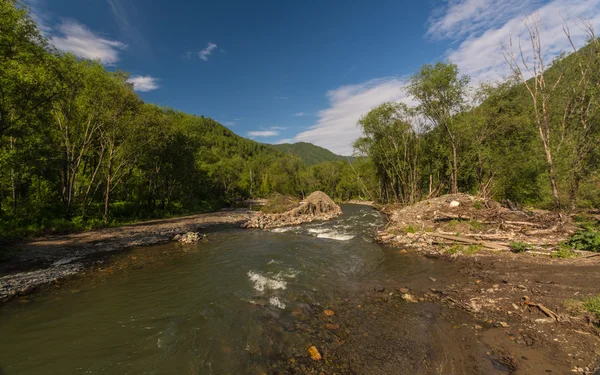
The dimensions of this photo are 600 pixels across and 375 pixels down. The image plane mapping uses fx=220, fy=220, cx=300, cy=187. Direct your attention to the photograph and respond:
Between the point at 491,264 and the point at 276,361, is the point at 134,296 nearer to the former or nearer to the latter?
the point at 276,361

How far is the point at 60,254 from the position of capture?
13812mm

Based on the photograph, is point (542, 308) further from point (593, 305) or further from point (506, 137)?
point (506, 137)

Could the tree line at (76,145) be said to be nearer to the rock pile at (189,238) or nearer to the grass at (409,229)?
the rock pile at (189,238)

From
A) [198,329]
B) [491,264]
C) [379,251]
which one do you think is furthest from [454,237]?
[198,329]

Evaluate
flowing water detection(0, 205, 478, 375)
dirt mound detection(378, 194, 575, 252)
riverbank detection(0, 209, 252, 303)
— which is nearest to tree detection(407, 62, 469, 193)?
dirt mound detection(378, 194, 575, 252)

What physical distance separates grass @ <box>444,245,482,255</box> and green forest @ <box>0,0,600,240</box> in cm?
824

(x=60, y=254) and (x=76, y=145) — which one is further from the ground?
(x=76, y=145)

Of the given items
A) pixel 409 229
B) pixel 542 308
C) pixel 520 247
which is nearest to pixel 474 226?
pixel 520 247

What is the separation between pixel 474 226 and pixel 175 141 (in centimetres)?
3575

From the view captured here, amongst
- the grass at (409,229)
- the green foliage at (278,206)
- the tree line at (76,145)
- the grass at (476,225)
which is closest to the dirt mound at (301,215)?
the green foliage at (278,206)

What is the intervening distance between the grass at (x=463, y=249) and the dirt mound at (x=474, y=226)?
0.32m

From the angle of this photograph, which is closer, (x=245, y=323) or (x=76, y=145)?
(x=245, y=323)

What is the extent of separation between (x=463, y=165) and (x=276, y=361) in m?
30.1

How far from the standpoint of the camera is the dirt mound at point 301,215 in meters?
27.3
